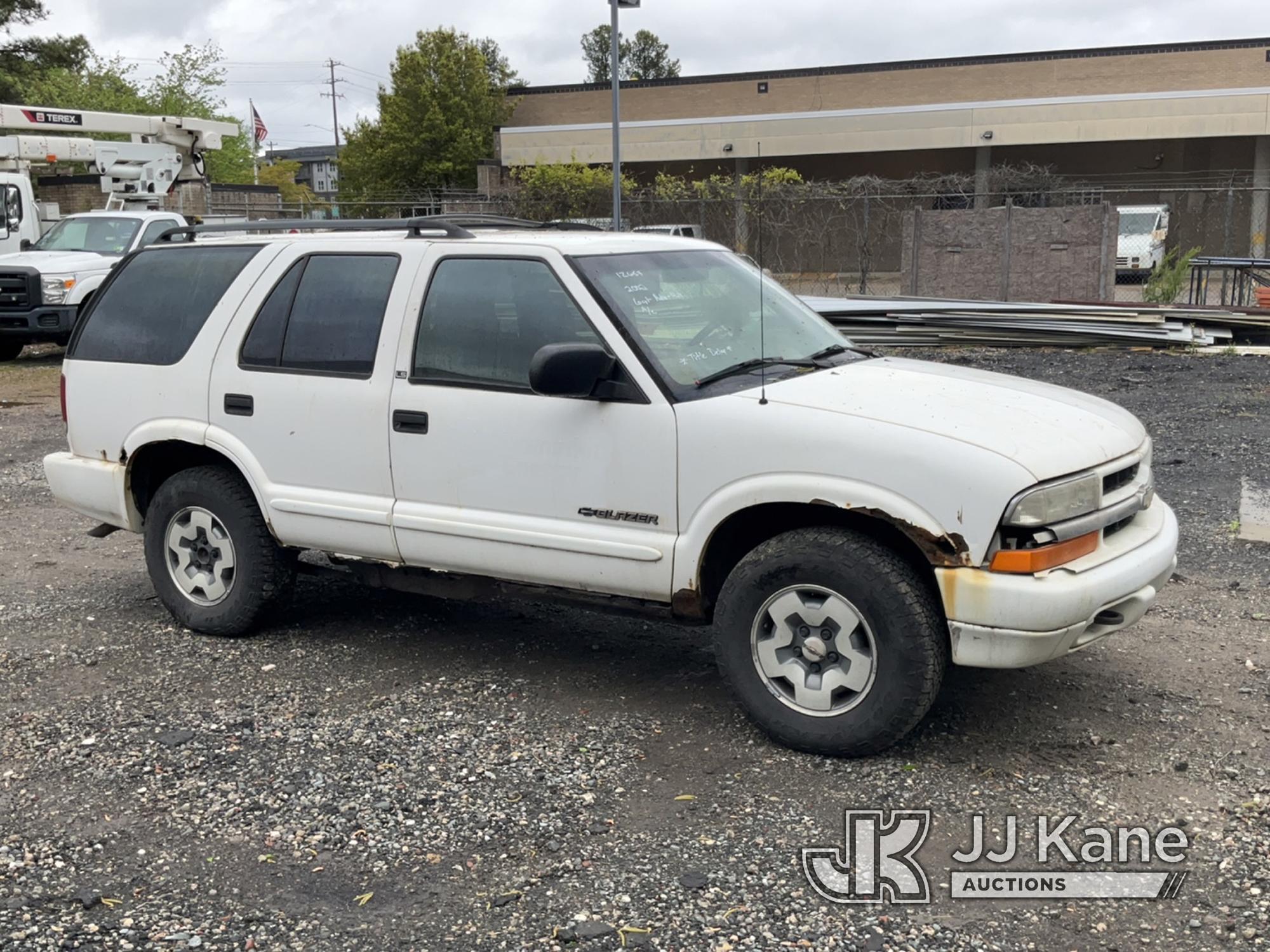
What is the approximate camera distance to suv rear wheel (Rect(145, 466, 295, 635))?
5625 millimetres

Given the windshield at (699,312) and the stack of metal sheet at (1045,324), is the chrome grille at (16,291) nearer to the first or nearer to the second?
the stack of metal sheet at (1045,324)

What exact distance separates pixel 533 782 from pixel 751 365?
1.80 metres

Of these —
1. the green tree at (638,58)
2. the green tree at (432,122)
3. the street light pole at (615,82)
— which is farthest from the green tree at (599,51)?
the street light pole at (615,82)

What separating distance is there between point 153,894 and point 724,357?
8.97 ft

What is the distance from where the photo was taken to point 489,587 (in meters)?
5.12

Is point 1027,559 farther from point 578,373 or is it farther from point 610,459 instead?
point 578,373

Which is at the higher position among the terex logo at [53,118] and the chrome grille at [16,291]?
the terex logo at [53,118]

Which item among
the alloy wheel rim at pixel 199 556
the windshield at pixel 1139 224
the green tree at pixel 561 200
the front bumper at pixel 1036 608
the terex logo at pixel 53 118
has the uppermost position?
the terex logo at pixel 53 118

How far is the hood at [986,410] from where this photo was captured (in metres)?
4.13

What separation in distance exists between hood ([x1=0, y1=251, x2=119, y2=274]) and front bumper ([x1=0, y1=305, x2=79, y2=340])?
0.53m

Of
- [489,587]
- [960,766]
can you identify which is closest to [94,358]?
[489,587]

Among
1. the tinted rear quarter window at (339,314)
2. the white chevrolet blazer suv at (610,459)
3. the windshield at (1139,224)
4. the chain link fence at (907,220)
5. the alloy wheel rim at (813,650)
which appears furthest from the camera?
the windshield at (1139,224)

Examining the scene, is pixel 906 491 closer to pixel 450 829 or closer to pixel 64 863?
pixel 450 829

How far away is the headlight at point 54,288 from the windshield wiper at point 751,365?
15.3m
